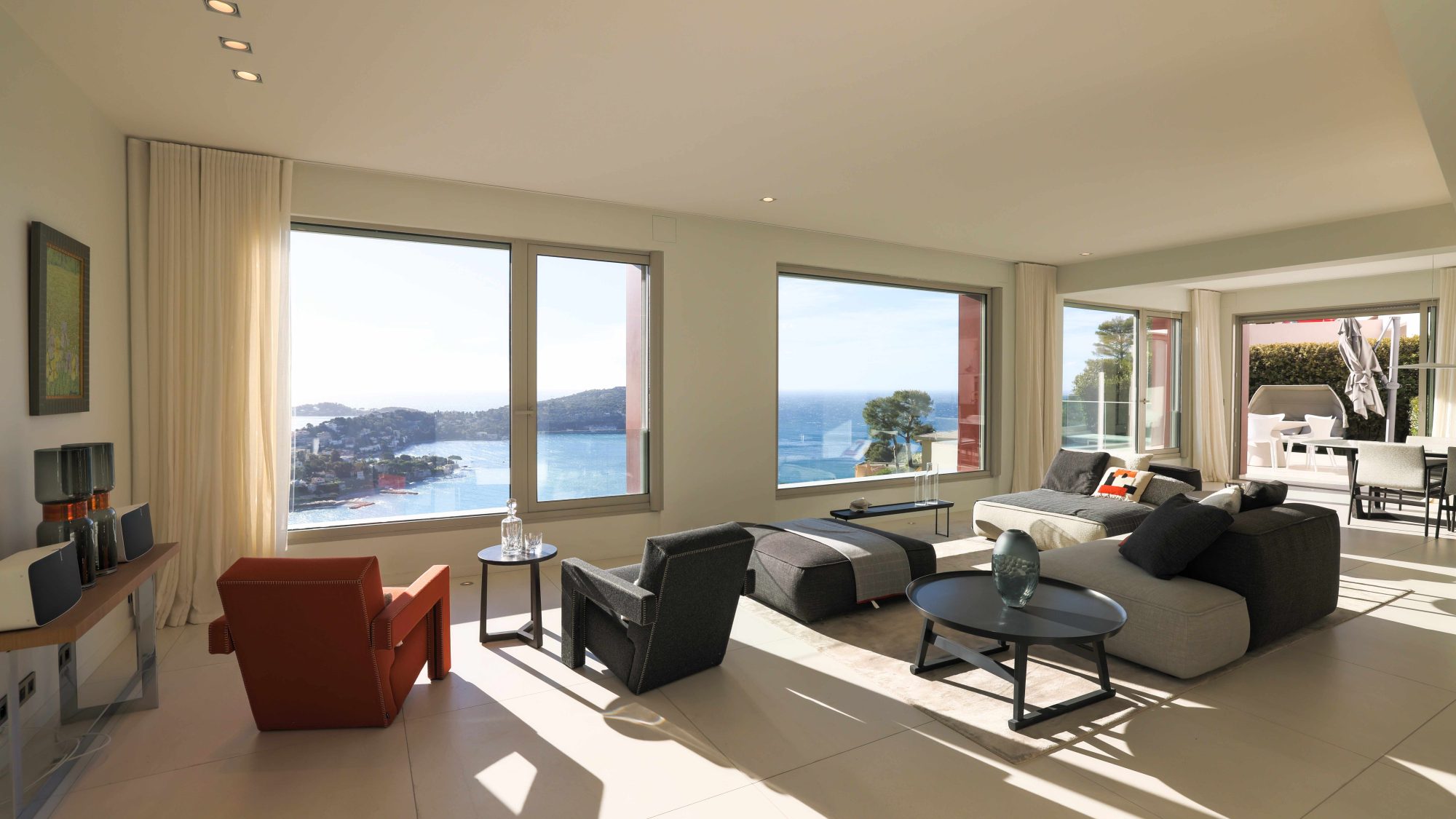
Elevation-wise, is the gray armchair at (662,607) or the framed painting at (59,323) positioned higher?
the framed painting at (59,323)

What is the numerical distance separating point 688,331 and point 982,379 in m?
3.84

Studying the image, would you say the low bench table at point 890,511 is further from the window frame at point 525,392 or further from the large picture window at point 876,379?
the window frame at point 525,392

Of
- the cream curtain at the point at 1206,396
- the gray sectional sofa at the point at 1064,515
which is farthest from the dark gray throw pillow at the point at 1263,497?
the cream curtain at the point at 1206,396

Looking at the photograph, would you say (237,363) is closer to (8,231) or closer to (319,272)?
(319,272)

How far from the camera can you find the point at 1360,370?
380 inches

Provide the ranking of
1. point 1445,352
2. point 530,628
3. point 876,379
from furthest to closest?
1. point 1445,352
2. point 876,379
3. point 530,628

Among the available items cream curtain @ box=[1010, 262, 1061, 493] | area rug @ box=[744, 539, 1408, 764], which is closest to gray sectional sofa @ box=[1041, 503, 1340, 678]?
area rug @ box=[744, 539, 1408, 764]

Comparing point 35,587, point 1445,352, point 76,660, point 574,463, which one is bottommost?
point 76,660

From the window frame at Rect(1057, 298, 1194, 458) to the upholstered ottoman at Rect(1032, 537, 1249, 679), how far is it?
5.52 metres

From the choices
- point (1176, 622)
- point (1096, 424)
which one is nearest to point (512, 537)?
point (1176, 622)

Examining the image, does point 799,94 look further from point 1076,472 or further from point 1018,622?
point 1076,472

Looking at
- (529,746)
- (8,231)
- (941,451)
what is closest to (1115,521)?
(941,451)

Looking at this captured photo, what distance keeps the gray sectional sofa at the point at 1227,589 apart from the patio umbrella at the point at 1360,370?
747cm

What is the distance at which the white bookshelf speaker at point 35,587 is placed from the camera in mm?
2172
